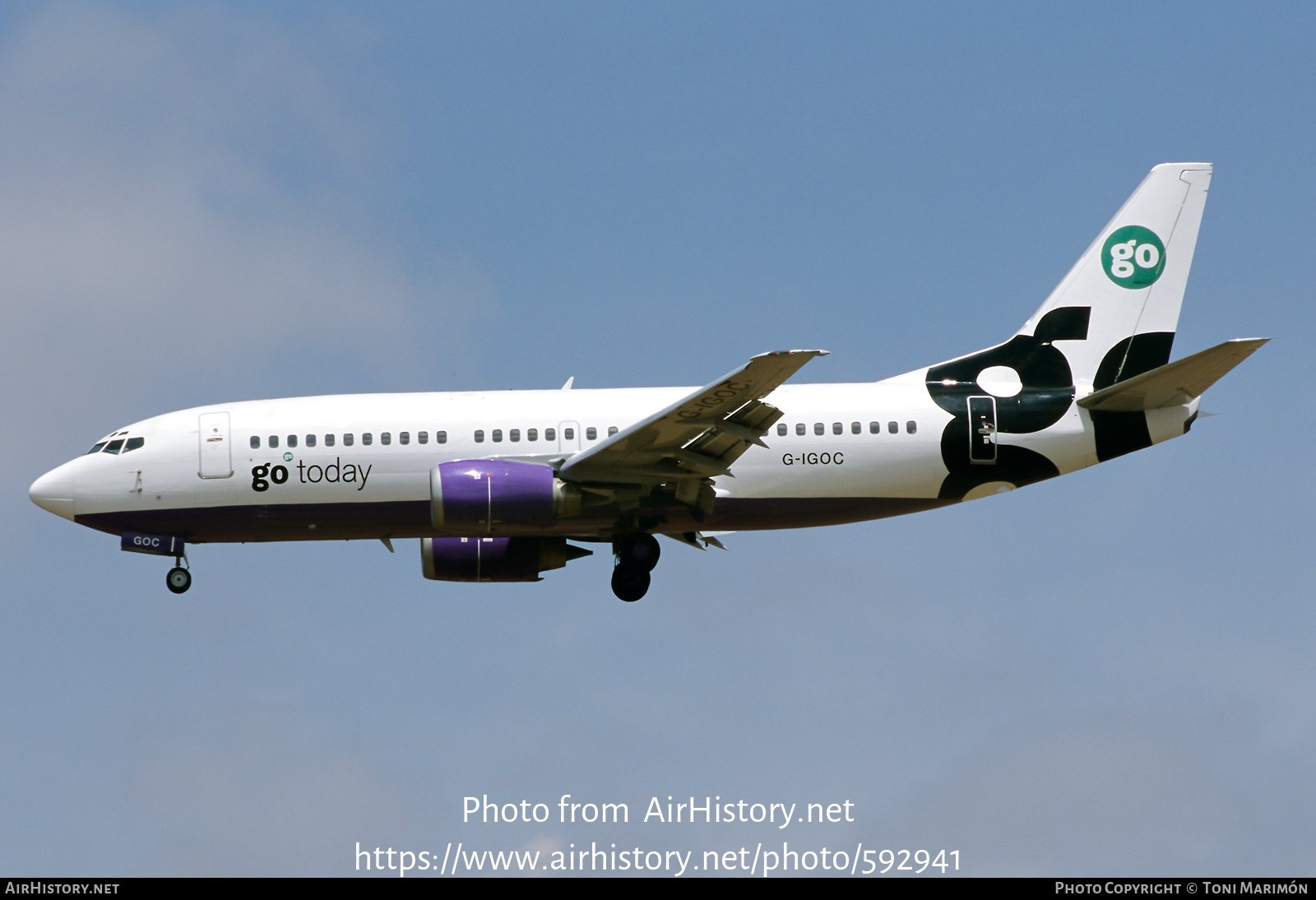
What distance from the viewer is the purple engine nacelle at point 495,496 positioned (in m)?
29.7

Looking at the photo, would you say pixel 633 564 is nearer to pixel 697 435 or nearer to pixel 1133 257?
pixel 697 435

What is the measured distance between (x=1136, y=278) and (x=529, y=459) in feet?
43.8

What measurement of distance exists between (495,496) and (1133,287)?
46.8ft

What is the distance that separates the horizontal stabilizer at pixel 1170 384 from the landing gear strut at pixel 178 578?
17.8 metres

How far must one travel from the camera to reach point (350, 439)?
104 ft

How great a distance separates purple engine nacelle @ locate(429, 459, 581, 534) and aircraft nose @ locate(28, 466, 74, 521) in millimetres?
7482

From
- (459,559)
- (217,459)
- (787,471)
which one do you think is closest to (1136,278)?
(787,471)

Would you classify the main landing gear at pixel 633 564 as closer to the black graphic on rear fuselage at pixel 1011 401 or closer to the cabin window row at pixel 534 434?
the cabin window row at pixel 534 434

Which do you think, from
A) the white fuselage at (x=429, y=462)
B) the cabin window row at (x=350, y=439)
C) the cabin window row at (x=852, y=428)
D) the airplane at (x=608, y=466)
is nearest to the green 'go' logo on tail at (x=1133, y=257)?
Answer: the airplane at (x=608, y=466)

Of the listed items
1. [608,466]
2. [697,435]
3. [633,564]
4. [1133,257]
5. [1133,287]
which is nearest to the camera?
[697,435]

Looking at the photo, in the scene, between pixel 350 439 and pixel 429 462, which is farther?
pixel 350 439

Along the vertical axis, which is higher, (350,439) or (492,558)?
(350,439)

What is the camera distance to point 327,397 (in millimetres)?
32656

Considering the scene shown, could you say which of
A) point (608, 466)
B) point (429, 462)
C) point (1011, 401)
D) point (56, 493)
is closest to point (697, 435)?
point (608, 466)
